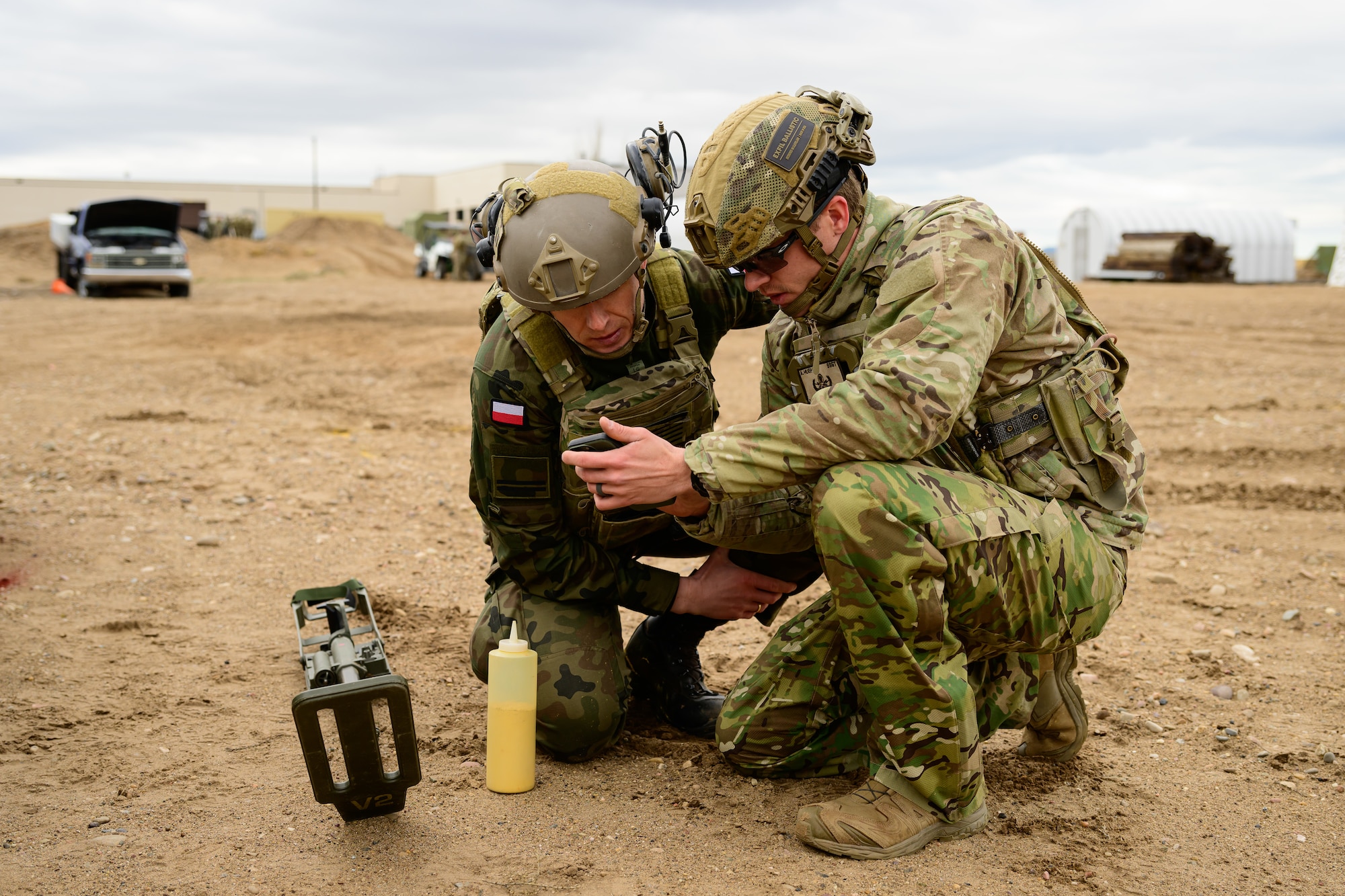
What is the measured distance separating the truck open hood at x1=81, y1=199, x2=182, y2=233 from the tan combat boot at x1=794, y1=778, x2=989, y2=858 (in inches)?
873

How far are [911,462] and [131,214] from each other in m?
23.3

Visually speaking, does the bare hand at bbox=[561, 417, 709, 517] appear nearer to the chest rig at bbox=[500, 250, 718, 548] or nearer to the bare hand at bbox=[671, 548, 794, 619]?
the chest rig at bbox=[500, 250, 718, 548]

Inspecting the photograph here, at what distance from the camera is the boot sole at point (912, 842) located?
2666 millimetres

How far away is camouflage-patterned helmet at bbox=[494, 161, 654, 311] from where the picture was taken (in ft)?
9.91

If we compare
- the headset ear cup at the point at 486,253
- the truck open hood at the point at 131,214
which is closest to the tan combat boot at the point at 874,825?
the headset ear cup at the point at 486,253

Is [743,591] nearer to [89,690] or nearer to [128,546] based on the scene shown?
[89,690]

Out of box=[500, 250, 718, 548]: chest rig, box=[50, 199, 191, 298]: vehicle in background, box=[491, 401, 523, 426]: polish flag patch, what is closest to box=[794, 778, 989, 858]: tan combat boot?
box=[500, 250, 718, 548]: chest rig

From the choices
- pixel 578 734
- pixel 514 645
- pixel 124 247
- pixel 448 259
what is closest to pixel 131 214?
pixel 124 247

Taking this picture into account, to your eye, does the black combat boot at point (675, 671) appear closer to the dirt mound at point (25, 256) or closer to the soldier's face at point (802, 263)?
the soldier's face at point (802, 263)

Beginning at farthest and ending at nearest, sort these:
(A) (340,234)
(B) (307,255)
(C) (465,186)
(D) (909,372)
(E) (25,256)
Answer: (C) (465,186) < (A) (340,234) < (B) (307,255) < (E) (25,256) < (D) (909,372)

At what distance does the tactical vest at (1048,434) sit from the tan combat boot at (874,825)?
828mm

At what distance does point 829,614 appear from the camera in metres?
3.19

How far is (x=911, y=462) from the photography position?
2736 mm

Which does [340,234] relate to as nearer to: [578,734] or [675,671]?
[675,671]
